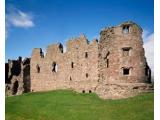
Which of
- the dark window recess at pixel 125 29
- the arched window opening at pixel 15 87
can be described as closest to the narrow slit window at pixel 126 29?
the dark window recess at pixel 125 29

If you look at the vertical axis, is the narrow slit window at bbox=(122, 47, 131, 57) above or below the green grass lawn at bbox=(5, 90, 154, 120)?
above

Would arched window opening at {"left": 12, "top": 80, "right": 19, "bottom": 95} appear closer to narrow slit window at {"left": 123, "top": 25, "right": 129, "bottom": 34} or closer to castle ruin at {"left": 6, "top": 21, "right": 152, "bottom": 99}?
castle ruin at {"left": 6, "top": 21, "right": 152, "bottom": 99}

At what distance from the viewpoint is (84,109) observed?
22.5 m

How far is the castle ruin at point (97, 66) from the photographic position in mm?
26219

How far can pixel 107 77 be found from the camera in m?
27.0

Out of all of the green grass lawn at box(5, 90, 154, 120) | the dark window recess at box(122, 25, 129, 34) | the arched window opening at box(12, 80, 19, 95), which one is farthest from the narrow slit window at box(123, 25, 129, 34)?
the arched window opening at box(12, 80, 19, 95)

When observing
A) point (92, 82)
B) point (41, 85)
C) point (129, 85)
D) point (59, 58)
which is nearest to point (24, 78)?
point (41, 85)

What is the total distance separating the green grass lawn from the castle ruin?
1517 mm

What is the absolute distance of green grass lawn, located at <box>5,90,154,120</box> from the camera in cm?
2029

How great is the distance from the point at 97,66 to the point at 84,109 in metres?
10.7

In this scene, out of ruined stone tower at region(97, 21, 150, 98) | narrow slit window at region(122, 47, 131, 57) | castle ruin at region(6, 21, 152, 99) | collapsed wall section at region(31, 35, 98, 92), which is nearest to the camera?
ruined stone tower at region(97, 21, 150, 98)

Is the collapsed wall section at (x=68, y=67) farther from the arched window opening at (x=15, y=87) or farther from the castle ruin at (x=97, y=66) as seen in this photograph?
the arched window opening at (x=15, y=87)
